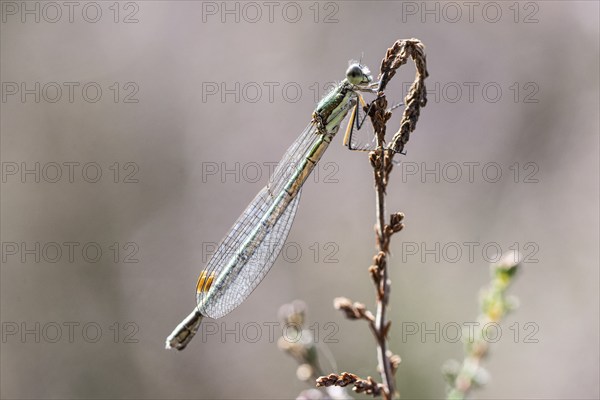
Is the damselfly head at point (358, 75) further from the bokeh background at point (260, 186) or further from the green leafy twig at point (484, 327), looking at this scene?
the bokeh background at point (260, 186)

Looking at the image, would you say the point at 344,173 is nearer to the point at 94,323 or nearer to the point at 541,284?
the point at 541,284

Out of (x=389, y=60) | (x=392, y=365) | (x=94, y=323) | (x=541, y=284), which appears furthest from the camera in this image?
(x=94, y=323)

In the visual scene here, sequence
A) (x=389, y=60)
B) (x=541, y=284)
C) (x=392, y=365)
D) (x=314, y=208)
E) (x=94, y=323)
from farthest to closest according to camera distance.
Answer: (x=314, y=208)
(x=94, y=323)
(x=541, y=284)
(x=389, y=60)
(x=392, y=365)

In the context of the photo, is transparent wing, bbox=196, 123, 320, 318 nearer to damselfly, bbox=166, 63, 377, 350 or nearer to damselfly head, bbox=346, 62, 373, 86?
damselfly, bbox=166, 63, 377, 350

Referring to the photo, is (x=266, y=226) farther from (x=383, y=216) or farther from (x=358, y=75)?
(x=383, y=216)

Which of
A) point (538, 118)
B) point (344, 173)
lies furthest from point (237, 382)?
point (538, 118)

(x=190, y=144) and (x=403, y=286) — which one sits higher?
(x=190, y=144)

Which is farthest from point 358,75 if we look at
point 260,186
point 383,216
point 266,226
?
point 260,186

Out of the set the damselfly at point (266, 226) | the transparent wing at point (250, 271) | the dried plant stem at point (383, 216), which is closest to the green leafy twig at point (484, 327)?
the dried plant stem at point (383, 216)

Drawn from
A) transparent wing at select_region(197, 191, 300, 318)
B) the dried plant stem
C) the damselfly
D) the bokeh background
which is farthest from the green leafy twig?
the bokeh background
